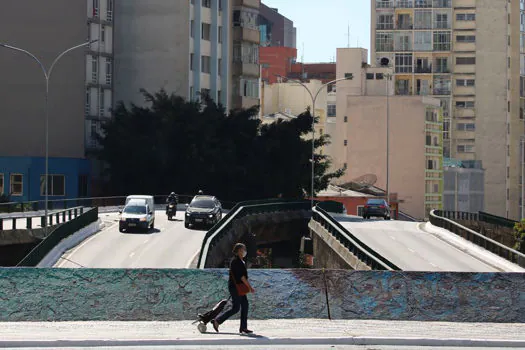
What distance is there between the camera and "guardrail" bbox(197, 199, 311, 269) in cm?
5031

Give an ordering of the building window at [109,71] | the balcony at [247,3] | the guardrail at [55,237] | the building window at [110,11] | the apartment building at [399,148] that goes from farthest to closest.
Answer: the apartment building at [399,148] → the balcony at [247,3] → the building window at [109,71] → the building window at [110,11] → the guardrail at [55,237]

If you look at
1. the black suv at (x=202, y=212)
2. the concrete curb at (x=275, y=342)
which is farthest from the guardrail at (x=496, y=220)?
the concrete curb at (x=275, y=342)

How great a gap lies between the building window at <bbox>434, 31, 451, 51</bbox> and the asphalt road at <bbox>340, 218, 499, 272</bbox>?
7892cm

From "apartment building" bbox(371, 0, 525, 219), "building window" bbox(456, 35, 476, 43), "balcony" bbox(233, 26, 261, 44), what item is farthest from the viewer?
"building window" bbox(456, 35, 476, 43)

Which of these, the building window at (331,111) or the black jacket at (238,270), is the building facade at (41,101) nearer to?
the black jacket at (238,270)

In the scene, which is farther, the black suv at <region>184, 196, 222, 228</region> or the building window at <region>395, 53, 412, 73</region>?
the building window at <region>395, 53, 412, 73</region>

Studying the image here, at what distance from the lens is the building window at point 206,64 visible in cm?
11175

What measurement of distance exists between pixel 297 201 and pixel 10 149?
24481 mm

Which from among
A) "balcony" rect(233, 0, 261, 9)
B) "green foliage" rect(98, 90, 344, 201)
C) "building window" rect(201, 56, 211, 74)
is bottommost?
"green foliage" rect(98, 90, 344, 201)

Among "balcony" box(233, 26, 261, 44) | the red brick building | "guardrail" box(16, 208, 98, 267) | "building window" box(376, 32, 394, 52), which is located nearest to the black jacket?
"guardrail" box(16, 208, 98, 267)

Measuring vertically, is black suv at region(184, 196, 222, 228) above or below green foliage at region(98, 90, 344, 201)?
below

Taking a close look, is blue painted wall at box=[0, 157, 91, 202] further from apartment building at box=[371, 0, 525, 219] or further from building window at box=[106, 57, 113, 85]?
apartment building at box=[371, 0, 525, 219]

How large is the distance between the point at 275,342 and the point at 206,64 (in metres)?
91.1

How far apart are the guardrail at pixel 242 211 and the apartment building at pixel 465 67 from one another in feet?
251
